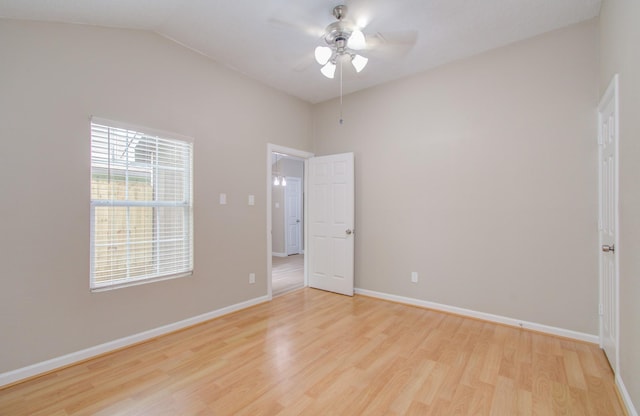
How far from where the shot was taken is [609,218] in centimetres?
237

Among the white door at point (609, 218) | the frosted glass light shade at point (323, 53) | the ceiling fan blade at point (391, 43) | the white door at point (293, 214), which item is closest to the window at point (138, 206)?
the frosted glass light shade at point (323, 53)

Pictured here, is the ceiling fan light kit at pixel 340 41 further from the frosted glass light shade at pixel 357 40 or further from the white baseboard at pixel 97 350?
the white baseboard at pixel 97 350

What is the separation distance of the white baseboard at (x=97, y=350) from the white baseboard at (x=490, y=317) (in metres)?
2.10

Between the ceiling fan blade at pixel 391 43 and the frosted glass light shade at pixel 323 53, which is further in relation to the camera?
the ceiling fan blade at pixel 391 43

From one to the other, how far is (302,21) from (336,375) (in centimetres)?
304

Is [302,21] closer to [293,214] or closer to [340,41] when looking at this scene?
[340,41]

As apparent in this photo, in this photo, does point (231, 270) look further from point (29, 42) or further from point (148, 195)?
point (29, 42)

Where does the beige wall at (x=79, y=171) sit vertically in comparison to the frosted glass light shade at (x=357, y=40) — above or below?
below

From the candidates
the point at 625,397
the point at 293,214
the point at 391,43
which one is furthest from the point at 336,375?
the point at 293,214

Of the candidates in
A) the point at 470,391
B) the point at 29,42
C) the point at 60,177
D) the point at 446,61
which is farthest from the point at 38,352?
the point at 446,61

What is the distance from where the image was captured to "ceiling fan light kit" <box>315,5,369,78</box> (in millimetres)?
2427

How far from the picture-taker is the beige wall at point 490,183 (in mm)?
2771

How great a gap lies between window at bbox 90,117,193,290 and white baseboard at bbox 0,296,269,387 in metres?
0.51

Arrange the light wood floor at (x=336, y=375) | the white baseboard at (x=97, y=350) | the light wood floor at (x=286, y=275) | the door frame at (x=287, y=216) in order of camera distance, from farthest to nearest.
→ the door frame at (x=287, y=216), the light wood floor at (x=286, y=275), the white baseboard at (x=97, y=350), the light wood floor at (x=336, y=375)
